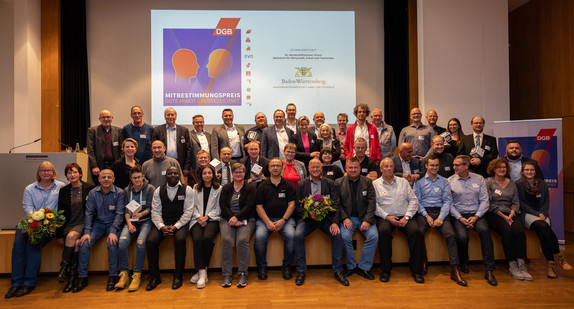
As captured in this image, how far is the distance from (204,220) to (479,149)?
384cm

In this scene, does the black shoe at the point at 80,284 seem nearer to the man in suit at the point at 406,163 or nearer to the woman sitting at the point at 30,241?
the woman sitting at the point at 30,241

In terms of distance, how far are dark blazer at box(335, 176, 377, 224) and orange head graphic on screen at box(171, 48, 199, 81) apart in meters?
4.01

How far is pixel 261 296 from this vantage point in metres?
3.53

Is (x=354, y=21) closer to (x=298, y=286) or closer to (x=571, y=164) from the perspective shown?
(x=571, y=164)

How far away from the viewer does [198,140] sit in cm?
552

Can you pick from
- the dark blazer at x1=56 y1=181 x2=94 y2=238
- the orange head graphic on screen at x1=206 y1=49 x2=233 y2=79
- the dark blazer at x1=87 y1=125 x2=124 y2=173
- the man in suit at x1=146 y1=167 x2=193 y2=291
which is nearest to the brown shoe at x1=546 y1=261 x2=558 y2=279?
the man in suit at x1=146 y1=167 x2=193 y2=291

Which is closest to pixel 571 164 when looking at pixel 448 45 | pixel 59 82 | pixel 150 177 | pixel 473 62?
pixel 473 62

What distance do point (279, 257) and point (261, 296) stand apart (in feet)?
2.63

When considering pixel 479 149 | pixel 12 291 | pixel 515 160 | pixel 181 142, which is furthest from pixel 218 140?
pixel 515 160

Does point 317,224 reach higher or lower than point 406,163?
lower

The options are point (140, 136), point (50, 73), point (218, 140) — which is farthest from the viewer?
point (50, 73)

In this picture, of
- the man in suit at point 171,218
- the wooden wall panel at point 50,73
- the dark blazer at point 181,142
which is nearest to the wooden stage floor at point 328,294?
the man in suit at point 171,218

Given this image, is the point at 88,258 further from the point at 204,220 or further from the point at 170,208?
the point at 204,220

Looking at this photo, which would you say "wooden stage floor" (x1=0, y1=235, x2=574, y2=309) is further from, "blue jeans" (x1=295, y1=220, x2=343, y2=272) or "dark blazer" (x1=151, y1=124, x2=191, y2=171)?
"dark blazer" (x1=151, y1=124, x2=191, y2=171)
